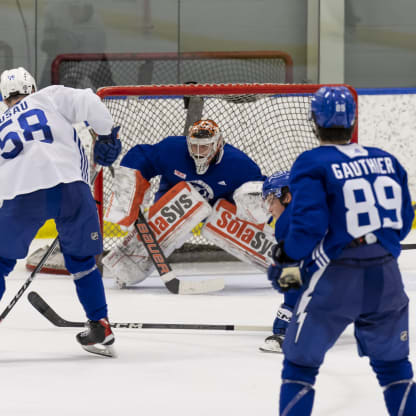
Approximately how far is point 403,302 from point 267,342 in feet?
3.59

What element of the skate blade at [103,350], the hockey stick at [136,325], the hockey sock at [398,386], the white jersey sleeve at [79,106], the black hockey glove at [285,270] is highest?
the white jersey sleeve at [79,106]

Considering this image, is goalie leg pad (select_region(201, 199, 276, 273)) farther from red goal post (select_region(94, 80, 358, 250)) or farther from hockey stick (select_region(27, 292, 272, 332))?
hockey stick (select_region(27, 292, 272, 332))

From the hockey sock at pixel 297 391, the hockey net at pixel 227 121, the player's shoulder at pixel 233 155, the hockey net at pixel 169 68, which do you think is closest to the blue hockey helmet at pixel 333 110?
the hockey sock at pixel 297 391

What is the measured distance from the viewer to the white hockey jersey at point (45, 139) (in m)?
2.67

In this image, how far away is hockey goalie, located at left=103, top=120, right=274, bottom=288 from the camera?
13.4 feet

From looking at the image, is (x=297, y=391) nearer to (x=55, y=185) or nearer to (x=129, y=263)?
(x=55, y=185)

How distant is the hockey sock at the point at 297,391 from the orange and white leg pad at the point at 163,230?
2299 mm

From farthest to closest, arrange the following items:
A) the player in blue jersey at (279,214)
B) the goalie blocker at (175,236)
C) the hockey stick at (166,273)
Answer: the goalie blocker at (175,236) < the hockey stick at (166,273) < the player in blue jersey at (279,214)

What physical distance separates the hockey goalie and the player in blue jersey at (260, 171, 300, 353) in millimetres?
1188

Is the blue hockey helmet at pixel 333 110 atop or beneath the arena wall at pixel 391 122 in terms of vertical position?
atop

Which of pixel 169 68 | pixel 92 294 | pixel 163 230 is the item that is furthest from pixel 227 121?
pixel 92 294

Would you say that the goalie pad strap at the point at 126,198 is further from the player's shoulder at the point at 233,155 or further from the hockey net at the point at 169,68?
the hockey net at the point at 169,68

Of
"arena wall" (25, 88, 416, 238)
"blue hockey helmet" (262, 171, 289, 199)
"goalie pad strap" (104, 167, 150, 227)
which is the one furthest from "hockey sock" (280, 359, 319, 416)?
"arena wall" (25, 88, 416, 238)

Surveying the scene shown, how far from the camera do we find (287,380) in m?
1.82
